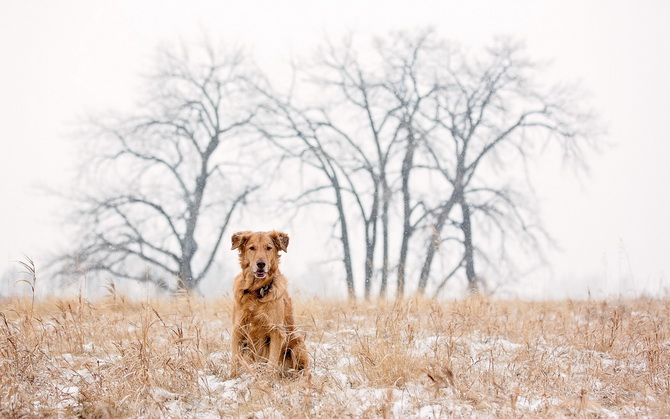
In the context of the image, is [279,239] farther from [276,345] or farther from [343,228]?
[343,228]

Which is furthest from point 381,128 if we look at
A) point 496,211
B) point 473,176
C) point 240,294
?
point 240,294

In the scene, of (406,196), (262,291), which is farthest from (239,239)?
(406,196)

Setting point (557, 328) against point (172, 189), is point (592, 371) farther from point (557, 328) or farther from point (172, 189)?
point (172, 189)

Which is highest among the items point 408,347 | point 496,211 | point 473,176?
point 473,176

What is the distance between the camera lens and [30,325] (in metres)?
5.23

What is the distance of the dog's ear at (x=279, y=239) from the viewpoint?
518 centimetres

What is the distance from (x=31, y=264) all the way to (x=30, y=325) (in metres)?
1.05

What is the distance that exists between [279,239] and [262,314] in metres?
0.86

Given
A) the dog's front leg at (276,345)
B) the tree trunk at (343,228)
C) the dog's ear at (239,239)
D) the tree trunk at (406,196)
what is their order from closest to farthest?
the dog's front leg at (276,345) → the dog's ear at (239,239) → the tree trunk at (343,228) → the tree trunk at (406,196)

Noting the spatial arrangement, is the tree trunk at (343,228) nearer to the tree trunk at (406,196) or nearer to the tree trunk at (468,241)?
the tree trunk at (406,196)

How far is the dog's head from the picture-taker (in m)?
4.84

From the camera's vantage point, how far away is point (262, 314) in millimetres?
4773

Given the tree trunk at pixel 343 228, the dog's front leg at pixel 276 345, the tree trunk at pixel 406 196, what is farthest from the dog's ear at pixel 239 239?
the tree trunk at pixel 406 196

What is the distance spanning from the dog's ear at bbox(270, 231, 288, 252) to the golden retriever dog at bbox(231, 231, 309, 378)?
3.2 inches
